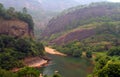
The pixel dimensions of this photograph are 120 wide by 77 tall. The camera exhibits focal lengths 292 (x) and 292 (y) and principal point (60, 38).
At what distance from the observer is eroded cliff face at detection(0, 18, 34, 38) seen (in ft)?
391

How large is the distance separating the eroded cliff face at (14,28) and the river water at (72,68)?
2021cm

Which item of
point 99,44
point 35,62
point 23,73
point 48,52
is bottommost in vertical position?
point 48,52

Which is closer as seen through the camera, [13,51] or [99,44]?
[13,51]

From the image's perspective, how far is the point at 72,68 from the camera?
108 metres

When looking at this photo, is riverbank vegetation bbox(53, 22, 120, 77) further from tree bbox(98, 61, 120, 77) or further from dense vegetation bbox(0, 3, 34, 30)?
tree bbox(98, 61, 120, 77)

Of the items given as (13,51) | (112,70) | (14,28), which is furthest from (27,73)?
(14,28)

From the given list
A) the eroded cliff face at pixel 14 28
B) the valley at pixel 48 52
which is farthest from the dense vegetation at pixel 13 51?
the eroded cliff face at pixel 14 28

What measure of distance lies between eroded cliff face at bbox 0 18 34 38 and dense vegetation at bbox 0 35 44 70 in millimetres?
7097

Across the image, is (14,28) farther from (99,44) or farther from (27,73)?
(27,73)

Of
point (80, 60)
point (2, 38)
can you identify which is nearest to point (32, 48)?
point (2, 38)

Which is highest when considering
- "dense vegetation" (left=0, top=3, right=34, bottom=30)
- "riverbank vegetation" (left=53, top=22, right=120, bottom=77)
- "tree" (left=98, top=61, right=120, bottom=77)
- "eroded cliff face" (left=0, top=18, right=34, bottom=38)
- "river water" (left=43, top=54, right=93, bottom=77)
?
"dense vegetation" (left=0, top=3, right=34, bottom=30)

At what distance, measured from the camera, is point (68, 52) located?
14838cm

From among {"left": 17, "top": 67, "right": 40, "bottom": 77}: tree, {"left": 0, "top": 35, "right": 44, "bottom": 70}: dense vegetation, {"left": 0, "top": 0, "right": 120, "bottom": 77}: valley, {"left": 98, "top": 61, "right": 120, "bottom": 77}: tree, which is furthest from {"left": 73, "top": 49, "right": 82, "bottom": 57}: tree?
{"left": 98, "top": 61, "right": 120, "bottom": 77}: tree

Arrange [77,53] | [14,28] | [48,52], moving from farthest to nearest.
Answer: [48,52] → [77,53] → [14,28]
